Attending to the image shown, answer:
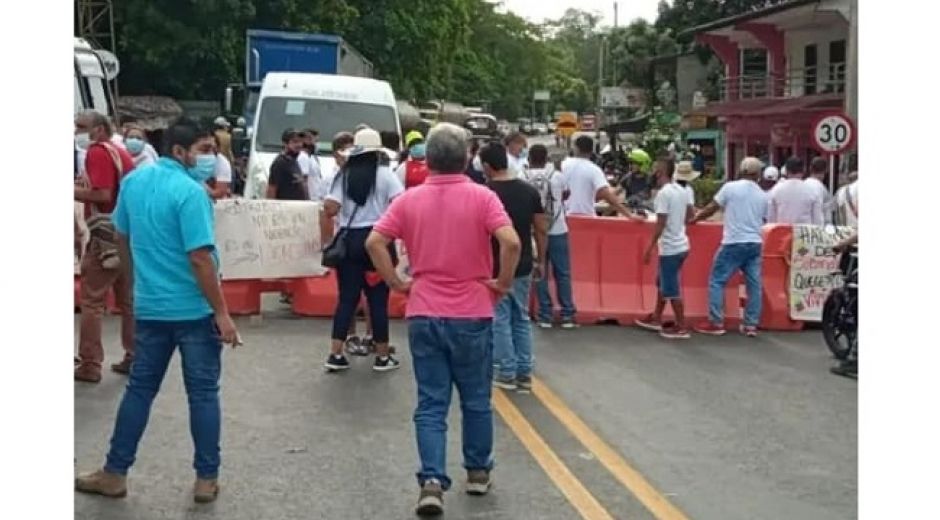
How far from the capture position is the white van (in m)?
18.9

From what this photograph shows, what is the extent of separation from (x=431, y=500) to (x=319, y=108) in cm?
1322

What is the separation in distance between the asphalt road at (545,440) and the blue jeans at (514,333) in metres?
0.24

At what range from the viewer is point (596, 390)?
972cm

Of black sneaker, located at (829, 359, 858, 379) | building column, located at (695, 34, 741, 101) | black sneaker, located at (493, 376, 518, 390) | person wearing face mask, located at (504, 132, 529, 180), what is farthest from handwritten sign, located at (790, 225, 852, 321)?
building column, located at (695, 34, 741, 101)

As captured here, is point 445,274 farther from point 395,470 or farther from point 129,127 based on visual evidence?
point 129,127

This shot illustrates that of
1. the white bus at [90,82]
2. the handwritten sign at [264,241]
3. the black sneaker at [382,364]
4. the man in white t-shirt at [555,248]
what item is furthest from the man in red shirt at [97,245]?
the white bus at [90,82]

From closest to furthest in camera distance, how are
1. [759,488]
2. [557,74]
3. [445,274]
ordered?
[445,274] → [759,488] → [557,74]

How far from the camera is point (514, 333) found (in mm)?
9461

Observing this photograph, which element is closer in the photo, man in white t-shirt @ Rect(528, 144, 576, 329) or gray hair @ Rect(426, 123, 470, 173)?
gray hair @ Rect(426, 123, 470, 173)

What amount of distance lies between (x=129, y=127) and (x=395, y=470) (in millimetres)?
6228

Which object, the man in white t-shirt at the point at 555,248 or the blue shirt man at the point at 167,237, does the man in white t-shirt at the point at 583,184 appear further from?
the blue shirt man at the point at 167,237

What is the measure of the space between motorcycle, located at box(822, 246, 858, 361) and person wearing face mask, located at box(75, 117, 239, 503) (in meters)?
6.26

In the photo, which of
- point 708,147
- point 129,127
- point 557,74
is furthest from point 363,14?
point 557,74

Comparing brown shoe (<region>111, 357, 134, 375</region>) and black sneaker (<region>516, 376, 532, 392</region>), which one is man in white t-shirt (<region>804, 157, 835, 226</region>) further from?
brown shoe (<region>111, 357, 134, 375</region>)
